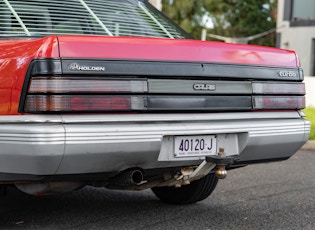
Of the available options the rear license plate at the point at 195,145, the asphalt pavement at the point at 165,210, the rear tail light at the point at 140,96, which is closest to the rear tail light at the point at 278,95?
the rear tail light at the point at 140,96

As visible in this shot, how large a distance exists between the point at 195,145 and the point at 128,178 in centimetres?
47

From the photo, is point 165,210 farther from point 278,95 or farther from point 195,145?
point 278,95

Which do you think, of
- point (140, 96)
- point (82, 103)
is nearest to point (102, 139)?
point (82, 103)

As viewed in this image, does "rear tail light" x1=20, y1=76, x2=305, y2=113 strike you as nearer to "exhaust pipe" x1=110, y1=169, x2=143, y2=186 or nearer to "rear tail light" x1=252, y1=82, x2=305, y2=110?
"rear tail light" x1=252, y1=82, x2=305, y2=110

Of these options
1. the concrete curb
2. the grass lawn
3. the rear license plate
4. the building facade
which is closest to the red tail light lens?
the rear license plate

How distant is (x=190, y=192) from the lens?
5.00 meters

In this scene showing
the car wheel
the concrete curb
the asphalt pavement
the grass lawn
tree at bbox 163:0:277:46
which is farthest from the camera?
tree at bbox 163:0:277:46

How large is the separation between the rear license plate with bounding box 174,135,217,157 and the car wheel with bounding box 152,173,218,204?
3.00 ft

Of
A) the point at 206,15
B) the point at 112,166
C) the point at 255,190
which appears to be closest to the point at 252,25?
the point at 206,15

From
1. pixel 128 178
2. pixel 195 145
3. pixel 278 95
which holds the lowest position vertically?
pixel 128 178

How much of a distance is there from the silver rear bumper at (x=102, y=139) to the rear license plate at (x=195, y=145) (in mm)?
44

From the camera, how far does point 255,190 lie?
229 inches

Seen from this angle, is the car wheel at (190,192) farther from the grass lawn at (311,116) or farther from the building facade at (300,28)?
the building facade at (300,28)

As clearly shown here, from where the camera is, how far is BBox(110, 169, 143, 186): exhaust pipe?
376cm
